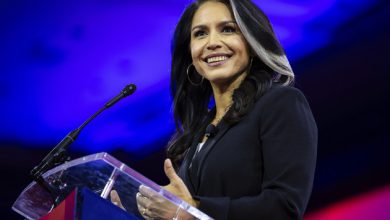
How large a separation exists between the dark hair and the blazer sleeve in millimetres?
113

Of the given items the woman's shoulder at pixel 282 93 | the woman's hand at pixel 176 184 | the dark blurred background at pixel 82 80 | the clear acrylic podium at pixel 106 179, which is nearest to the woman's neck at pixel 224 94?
the woman's shoulder at pixel 282 93

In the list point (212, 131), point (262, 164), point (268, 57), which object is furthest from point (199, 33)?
point (262, 164)

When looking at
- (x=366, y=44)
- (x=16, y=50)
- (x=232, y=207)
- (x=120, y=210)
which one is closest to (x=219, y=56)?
(x=232, y=207)

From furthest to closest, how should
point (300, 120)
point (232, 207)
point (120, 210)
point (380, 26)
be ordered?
1. point (380, 26)
2. point (300, 120)
3. point (232, 207)
4. point (120, 210)

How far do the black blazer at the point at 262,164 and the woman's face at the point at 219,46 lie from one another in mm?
191

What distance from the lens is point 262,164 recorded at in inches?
56.1

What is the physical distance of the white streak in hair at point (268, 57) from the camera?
167cm

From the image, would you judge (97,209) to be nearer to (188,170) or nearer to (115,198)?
(115,198)

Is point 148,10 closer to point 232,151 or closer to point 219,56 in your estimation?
point 219,56

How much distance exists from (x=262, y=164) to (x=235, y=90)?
0.30m

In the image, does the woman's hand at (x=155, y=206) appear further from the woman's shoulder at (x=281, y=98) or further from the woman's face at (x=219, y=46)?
the woman's face at (x=219, y=46)

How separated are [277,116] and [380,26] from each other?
133cm

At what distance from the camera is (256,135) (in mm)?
1452

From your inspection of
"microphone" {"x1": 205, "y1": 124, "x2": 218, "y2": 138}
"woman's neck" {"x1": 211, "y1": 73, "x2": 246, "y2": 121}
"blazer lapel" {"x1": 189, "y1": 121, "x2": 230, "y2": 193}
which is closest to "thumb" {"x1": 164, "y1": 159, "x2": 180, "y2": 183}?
"blazer lapel" {"x1": 189, "y1": 121, "x2": 230, "y2": 193}
